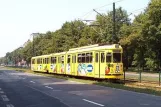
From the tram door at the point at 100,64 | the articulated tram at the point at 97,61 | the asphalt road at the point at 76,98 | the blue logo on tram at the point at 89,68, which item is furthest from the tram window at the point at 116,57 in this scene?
the asphalt road at the point at 76,98

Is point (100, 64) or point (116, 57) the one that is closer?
point (116, 57)

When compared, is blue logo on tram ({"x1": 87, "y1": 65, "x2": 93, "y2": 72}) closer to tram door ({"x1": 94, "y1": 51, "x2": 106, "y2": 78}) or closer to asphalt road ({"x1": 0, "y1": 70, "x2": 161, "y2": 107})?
tram door ({"x1": 94, "y1": 51, "x2": 106, "y2": 78})

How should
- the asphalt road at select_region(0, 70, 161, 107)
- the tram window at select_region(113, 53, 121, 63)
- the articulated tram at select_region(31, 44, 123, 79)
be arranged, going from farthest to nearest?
1. the tram window at select_region(113, 53, 121, 63)
2. the articulated tram at select_region(31, 44, 123, 79)
3. the asphalt road at select_region(0, 70, 161, 107)

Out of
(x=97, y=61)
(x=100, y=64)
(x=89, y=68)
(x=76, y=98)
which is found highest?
(x=97, y=61)

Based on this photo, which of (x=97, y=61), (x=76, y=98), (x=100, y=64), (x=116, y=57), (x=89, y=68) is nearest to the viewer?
(x=76, y=98)

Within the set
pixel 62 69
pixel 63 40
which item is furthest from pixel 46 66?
pixel 63 40

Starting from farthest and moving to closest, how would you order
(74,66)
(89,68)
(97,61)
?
(74,66), (89,68), (97,61)

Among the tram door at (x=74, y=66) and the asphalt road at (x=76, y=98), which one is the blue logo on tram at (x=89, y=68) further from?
the asphalt road at (x=76, y=98)

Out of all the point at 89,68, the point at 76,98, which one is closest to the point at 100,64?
the point at 89,68

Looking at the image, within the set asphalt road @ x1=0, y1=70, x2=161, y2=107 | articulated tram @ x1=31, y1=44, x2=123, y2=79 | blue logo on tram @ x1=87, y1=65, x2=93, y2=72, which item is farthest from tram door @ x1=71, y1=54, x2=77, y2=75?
asphalt road @ x1=0, y1=70, x2=161, y2=107

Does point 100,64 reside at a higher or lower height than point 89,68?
higher

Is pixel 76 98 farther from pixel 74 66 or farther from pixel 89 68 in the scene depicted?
pixel 74 66

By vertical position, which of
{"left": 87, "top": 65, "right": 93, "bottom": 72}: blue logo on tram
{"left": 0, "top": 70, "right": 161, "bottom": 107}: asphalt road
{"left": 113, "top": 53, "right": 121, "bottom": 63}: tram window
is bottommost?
{"left": 0, "top": 70, "right": 161, "bottom": 107}: asphalt road

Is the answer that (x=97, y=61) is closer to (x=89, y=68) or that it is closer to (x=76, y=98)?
(x=89, y=68)
